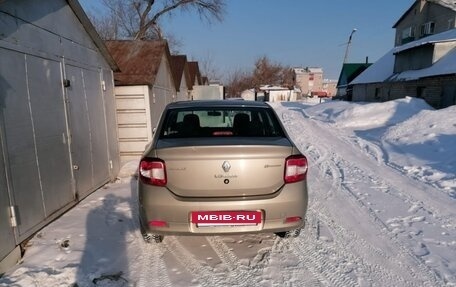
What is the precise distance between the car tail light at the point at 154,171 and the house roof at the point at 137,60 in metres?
5.77

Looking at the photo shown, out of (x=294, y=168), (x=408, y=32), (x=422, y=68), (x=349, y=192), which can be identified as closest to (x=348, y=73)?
(x=408, y=32)

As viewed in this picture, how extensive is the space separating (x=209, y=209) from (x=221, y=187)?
22 cm

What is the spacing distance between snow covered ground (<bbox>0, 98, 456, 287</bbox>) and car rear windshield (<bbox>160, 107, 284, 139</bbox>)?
4.10 ft

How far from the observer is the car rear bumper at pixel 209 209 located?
282 centimetres

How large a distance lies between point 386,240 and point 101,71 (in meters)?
5.80

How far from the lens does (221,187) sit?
284cm

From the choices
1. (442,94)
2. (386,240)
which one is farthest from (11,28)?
(442,94)

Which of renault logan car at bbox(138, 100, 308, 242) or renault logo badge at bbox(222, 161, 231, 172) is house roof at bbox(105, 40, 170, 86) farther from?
renault logo badge at bbox(222, 161, 231, 172)

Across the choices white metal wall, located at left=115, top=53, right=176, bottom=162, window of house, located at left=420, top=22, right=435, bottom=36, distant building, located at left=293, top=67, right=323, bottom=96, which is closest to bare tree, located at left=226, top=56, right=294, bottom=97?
distant building, located at left=293, top=67, right=323, bottom=96

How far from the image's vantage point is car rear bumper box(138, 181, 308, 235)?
2.82 metres

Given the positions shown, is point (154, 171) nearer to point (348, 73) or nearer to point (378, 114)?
point (378, 114)

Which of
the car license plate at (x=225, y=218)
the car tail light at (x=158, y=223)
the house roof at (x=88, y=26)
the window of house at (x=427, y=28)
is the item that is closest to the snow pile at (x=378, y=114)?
the house roof at (x=88, y=26)

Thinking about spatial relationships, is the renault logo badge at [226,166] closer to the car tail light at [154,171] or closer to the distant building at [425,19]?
the car tail light at [154,171]

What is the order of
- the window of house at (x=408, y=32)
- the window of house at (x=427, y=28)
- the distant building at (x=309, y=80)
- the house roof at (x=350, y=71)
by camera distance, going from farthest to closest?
the distant building at (x=309, y=80) → the house roof at (x=350, y=71) → the window of house at (x=408, y=32) → the window of house at (x=427, y=28)
